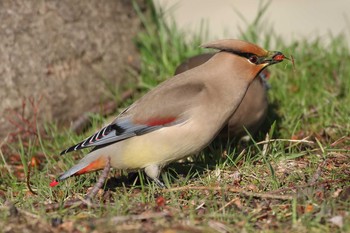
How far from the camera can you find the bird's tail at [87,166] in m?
4.60

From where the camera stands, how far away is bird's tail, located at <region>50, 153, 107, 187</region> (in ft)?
15.1

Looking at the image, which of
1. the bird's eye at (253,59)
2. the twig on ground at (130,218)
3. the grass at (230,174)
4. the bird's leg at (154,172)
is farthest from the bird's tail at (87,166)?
the bird's eye at (253,59)

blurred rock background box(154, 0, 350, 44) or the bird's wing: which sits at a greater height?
the bird's wing

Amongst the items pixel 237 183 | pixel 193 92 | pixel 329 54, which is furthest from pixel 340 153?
pixel 329 54

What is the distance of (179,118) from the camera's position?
454 cm

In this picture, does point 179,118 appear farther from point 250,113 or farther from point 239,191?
point 250,113

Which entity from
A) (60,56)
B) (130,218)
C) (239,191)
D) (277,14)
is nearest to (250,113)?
(239,191)

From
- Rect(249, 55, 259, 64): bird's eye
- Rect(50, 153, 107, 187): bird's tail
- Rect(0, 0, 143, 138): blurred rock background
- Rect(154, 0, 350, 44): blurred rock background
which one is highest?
Rect(0, 0, 143, 138): blurred rock background

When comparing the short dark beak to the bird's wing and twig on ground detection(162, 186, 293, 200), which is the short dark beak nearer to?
the bird's wing

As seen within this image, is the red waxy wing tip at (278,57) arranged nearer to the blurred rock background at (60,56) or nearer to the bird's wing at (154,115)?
the bird's wing at (154,115)

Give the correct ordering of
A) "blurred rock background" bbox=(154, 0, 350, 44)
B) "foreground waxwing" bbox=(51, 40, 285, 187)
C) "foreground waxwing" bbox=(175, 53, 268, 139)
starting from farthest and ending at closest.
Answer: "blurred rock background" bbox=(154, 0, 350, 44) → "foreground waxwing" bbox=(175, 53, 268, 139) → "foreground waxwing" bbox=(51, 40, 285, 187)

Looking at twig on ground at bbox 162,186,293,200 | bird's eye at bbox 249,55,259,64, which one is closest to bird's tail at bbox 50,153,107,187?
twig on ground at bbox 162,186,293,200

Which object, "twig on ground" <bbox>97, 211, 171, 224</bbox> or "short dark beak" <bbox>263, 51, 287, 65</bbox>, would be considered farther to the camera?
"short dark beak" <bbox>263, 51, 287, 65</bbox>

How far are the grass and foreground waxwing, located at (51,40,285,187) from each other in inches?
6.8
